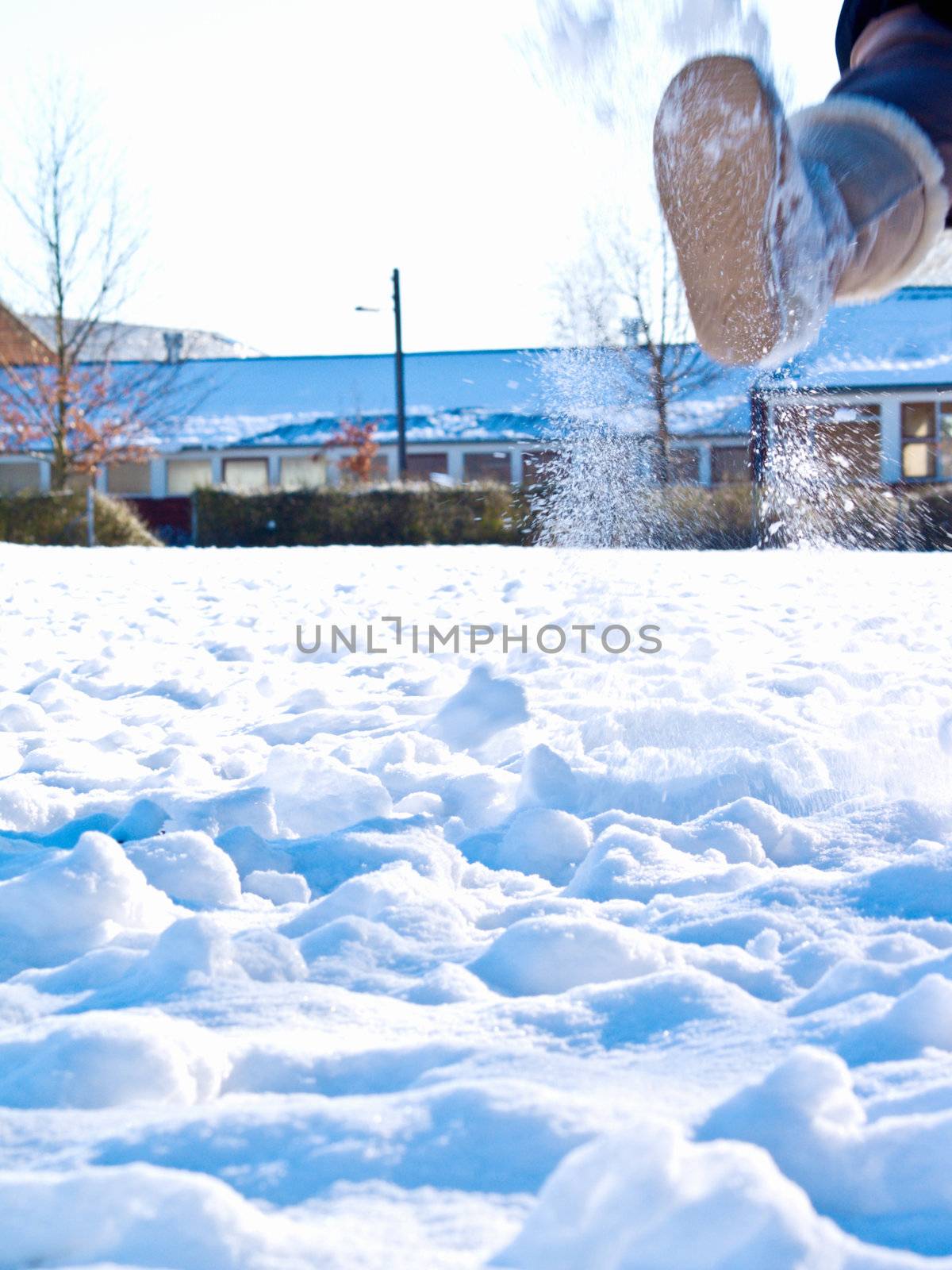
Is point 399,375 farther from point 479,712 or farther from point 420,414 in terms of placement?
point 479,712

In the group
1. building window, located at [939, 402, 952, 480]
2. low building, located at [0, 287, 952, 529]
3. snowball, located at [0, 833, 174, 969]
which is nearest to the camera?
snowball, located at [0, 833, 174, 969]

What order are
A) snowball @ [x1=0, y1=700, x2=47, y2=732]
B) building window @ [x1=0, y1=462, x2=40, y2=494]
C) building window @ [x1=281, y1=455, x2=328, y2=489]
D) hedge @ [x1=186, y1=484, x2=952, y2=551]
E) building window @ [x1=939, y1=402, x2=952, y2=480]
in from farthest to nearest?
building window @ [x1=0, y1=462, x2=40, y2=494] → building window @ [x1=281, y1=455, x2=328, y2=489] → building window @ [x1=939, y1=402, x2=952, y2=480] → hedge @ [x1=186, y1=484, x2=952, y2=551] → snowball @ [x1=0, y1=700, x2=47, y2=732]

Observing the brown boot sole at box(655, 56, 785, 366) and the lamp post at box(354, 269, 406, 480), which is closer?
the brown boot sole at box(655, 56, 785, 366)

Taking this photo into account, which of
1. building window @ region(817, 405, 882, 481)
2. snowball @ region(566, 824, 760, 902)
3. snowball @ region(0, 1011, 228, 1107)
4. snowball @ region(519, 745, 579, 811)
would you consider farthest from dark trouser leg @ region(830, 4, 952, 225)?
building window @ region(817, 405, 882, 481)

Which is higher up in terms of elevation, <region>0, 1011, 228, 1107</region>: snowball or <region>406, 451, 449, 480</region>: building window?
<region>406, 451, 449, 480</region>: building window

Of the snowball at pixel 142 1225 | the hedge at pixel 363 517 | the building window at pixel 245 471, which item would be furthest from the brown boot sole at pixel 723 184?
the building window at pixel 245 471

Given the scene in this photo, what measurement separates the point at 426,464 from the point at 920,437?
33.4ft

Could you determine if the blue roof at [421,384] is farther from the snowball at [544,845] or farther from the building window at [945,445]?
the snowball at [544,845]

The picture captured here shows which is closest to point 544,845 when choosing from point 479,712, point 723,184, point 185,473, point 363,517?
point 479,712

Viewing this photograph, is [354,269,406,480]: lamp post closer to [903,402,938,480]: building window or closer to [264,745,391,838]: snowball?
[903,402,938,480]: building window

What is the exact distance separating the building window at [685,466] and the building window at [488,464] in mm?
11169

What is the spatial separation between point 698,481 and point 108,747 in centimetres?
1048

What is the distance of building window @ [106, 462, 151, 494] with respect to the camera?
→ 88.1ft

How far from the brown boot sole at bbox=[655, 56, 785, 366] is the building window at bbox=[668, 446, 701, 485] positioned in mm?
5681
